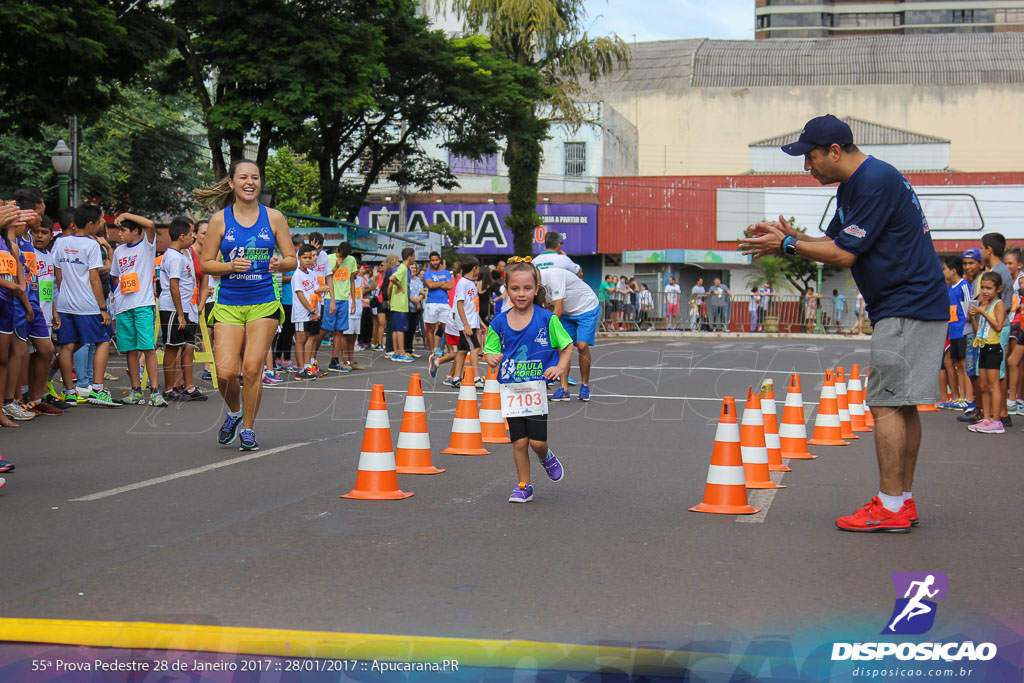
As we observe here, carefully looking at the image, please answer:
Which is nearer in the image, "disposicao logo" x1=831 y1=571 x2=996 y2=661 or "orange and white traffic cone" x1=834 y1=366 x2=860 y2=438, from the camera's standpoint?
"disposicao logo" x1=831 y1=571 x2=996 y2=661

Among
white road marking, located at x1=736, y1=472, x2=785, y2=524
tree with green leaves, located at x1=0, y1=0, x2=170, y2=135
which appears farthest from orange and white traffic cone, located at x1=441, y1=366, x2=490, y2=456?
tree with green leaves, located at x1=0, y1=0, x2=170, y2=135

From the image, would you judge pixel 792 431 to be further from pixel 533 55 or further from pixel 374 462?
pixel 533 55

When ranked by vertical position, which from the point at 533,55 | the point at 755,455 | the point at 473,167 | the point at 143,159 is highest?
the point at 533,55

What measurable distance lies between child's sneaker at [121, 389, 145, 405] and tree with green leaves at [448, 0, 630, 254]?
993 inches

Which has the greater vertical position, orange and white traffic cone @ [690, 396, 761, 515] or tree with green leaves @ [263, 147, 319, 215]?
tree with green leaves @ [263, 147, 319, 215]

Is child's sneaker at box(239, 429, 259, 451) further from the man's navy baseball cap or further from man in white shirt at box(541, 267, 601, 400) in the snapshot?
man in white shirt at box(541, 267, 601, 400)

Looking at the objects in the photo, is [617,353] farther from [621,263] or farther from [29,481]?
[621,263]

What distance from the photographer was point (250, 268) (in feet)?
28.6

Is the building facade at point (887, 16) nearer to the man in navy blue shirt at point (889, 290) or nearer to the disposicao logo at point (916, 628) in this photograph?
the man in navy blue shirt at point (889, 290)

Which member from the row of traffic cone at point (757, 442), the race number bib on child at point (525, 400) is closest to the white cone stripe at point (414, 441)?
the race number bib on child at point (525, 400)

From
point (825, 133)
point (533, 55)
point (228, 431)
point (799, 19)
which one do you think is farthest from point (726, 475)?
point (799, 19)

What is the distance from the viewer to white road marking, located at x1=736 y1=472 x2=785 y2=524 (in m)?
6.41

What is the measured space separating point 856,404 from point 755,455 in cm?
502

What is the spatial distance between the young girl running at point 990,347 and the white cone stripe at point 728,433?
573cm
